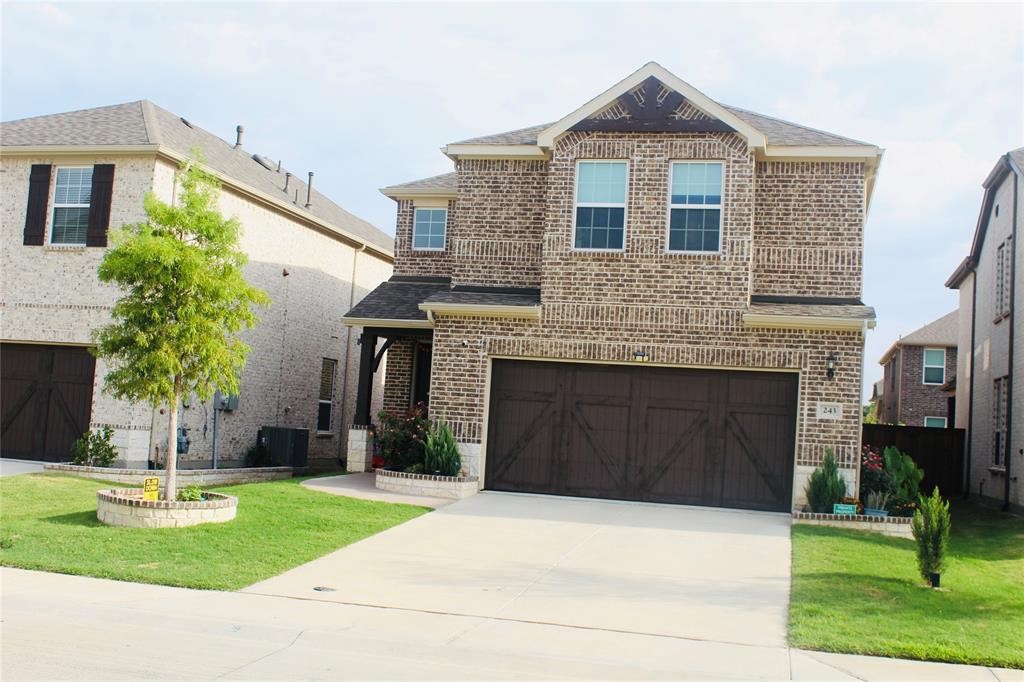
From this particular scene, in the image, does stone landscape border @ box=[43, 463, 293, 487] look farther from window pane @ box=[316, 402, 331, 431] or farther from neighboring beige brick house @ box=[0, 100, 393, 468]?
window pane @ box=[316, 402, 331, 431]

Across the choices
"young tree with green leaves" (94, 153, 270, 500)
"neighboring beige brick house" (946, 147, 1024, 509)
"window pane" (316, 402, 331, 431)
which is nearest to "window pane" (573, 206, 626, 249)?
"young tree with green leaves" (94, 153, 270, 500)

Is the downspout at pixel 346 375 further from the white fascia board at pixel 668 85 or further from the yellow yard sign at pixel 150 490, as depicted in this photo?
the yellow yard sign at pixel 150 490

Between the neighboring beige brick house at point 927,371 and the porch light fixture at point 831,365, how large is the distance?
2043cm

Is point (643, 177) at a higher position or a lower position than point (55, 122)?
lower

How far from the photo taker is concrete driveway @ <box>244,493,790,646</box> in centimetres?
937

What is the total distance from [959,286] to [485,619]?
80.3ft

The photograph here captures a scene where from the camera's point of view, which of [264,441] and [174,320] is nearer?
[174,320]

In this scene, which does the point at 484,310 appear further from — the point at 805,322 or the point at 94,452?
the point at 94,452

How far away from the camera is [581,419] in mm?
17328

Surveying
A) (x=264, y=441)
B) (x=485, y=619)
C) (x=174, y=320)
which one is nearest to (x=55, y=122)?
(x=264, y=441)

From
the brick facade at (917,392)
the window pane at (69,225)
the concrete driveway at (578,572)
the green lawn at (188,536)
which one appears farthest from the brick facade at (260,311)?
the brick facade at (917,392)

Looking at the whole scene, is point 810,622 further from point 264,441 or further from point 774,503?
point 264,441

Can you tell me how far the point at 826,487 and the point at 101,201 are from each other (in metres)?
14.9

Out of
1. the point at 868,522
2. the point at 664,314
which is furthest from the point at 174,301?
the point at 868,522
